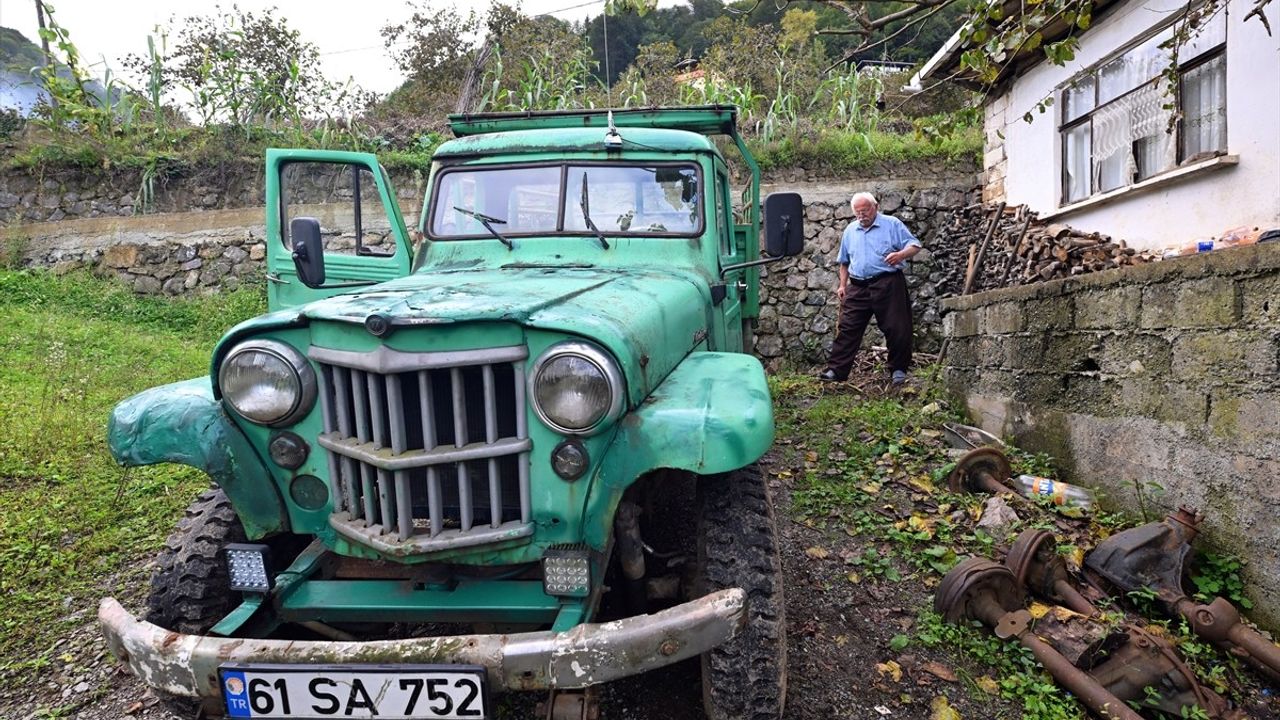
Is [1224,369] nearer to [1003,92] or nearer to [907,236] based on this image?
[907,236]

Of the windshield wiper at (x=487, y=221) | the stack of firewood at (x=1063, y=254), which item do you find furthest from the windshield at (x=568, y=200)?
the stack of firewood at (x=1063, y=254)

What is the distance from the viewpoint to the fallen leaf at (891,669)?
102 inches

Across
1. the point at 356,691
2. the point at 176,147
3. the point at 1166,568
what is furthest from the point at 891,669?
the point at 176,147

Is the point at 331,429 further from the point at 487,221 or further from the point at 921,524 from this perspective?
the point at 921,524

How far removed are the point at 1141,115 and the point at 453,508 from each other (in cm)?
655

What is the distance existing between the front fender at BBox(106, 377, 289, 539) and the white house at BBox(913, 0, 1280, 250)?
13.3ft

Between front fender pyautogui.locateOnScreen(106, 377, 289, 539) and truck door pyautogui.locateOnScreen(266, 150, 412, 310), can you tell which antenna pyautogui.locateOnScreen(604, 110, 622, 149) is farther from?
front fender pyautogui.locateOnScreen(106, 377, 289, 539)

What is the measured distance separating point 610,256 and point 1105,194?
525 centimetres

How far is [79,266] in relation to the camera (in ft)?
30.0

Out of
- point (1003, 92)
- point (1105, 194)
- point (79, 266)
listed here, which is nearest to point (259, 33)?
point (79, 266)

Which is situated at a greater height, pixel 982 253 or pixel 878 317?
pixel 982 253

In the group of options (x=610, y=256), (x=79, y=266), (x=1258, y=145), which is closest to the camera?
(x=610, y=256)

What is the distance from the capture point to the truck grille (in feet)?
6.15

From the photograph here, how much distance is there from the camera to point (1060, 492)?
12.1ft
